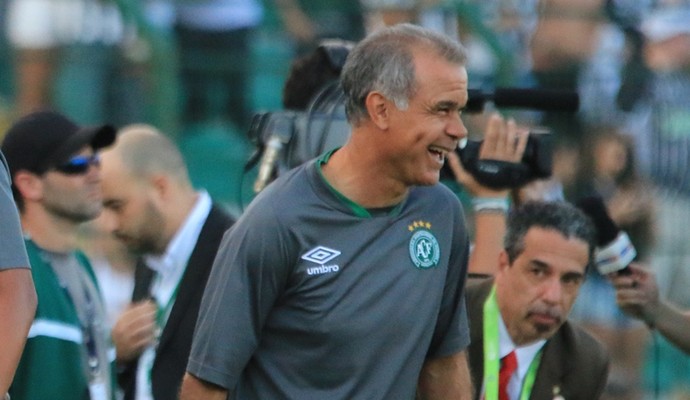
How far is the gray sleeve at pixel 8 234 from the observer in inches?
158

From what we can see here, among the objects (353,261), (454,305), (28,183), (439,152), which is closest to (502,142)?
(454,305)

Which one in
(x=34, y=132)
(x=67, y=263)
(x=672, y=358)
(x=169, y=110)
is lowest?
(x=672, y=358)

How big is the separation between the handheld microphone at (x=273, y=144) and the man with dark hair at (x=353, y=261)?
2.35 feet

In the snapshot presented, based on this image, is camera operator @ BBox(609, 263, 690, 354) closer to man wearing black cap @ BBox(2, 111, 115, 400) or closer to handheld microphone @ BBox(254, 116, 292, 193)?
handheld microphone @ BBox(254, 116, 292, 193)

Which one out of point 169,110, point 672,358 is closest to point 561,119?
point 672,358

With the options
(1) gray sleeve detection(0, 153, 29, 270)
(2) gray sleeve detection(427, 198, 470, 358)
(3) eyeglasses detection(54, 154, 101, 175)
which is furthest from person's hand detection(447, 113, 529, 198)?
(1) gray sleeve detection(0, 153, 29, 270)

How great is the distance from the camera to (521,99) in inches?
230

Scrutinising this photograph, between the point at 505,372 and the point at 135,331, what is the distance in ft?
4.45

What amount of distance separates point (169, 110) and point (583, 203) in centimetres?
410

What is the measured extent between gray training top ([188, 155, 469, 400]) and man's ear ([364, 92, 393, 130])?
0.77 feet

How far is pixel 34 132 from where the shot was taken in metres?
6.07

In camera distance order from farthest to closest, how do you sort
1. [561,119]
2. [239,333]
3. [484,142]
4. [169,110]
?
[169,110] < [561,119] < [484,142] < [239,333]

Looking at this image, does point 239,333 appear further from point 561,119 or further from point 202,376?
point 561,119

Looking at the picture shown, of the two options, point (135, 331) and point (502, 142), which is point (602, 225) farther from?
point (135, 331)
